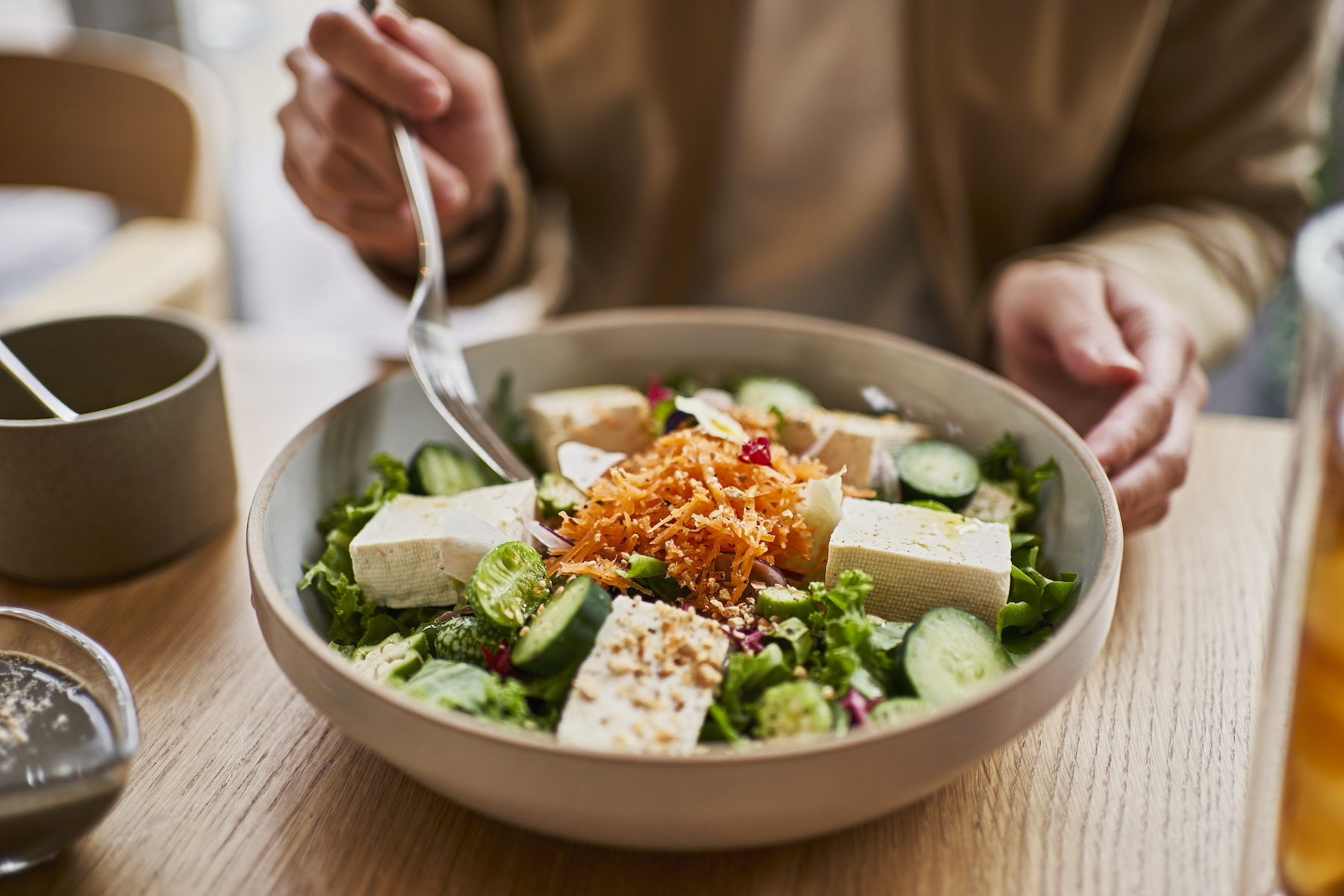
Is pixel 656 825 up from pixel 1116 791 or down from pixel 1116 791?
up

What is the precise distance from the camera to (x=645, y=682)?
0.98m

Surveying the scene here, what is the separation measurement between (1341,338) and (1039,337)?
1.03 meters

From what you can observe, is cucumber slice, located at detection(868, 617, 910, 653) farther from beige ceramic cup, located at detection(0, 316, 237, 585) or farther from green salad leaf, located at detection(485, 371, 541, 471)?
beige ceramic cup, located at detection(0, 316, 237, 585)

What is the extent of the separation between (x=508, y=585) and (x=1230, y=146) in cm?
205

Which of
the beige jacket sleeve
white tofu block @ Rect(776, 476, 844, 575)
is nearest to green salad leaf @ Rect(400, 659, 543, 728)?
white tofu block @ Rect(776, 476, 844, 575)

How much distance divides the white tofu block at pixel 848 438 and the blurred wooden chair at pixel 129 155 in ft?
6.61

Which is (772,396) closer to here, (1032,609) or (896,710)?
(1032,609)

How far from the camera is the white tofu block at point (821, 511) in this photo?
1290 mm

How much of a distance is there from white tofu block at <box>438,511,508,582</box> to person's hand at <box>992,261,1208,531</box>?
81 cm

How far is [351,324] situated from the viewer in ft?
18.8

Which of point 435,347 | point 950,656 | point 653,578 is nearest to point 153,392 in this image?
point 435,347

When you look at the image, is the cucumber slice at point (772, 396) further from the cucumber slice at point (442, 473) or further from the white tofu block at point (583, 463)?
the cucumber slice at point (442, 473)

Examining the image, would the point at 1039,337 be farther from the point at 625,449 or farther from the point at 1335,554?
the point at 1335,554

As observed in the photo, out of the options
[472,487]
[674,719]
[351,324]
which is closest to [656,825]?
[674,719]
